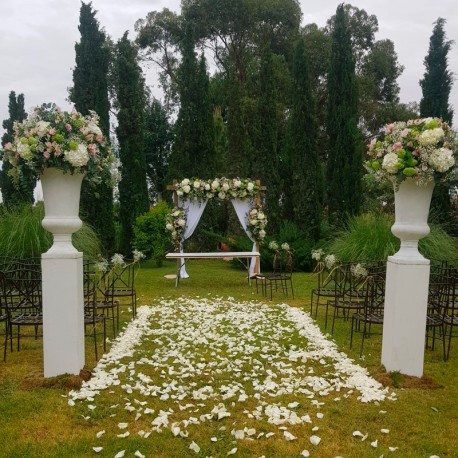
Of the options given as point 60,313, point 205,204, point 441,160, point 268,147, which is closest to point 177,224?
point 205,204

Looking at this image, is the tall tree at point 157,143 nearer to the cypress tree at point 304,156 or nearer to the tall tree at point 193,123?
the tall tree at point 193,123

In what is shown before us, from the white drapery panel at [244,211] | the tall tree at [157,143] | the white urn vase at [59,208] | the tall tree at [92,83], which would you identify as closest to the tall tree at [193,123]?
the tall tree at [92,83]

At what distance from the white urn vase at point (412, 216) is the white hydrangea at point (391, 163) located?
208 mm

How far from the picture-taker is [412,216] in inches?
164

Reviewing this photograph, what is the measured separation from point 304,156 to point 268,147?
132 centimetres

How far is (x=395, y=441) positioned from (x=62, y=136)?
11.7ft

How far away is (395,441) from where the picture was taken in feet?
9.91

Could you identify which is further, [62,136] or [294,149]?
[294,149]

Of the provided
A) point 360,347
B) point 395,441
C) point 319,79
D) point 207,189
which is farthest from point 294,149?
point 395,441

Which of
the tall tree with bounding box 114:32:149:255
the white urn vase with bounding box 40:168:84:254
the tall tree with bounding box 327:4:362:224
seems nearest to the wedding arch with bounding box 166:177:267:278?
the tall tree with bounding box 327:4:362:224

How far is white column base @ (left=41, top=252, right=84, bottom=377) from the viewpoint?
158 inches

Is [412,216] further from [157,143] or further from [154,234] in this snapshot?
[157,143]

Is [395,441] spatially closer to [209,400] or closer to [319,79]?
[209,400]

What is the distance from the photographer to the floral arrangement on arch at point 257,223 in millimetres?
10945
